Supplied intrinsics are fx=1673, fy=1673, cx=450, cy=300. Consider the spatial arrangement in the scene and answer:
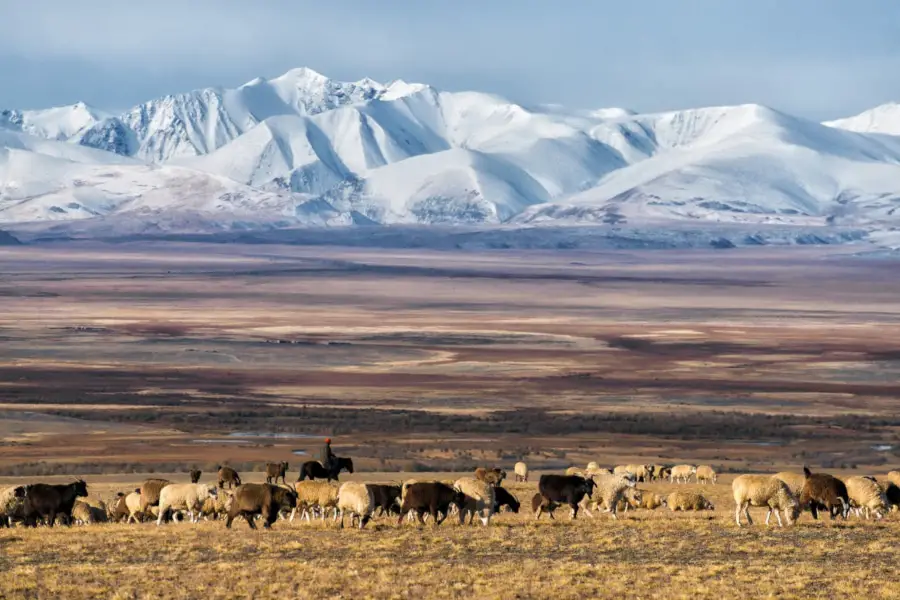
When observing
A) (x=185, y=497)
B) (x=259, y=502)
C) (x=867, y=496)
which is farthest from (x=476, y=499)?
(x=867, y=496)

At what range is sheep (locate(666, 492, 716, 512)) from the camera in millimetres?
33281

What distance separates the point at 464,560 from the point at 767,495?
251 inches

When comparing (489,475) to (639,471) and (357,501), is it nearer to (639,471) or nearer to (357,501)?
(639,471)

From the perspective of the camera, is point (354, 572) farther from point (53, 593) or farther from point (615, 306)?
point (615, 306)

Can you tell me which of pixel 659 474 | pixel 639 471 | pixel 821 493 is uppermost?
pixel 821 493

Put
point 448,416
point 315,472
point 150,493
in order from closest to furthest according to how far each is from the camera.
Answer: point 150,493 < point 315,472 < point 448,416

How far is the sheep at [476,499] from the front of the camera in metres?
28.7

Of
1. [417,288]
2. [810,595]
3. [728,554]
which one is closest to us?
[810,595]

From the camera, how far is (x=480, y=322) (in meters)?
121

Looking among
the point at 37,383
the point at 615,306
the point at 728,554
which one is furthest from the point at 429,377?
the point at 615,306

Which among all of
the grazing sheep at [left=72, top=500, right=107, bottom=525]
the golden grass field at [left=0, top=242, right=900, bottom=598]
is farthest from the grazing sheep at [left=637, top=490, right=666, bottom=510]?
the grazing sheep at [left=72, top=500, right=107, bottom=525]

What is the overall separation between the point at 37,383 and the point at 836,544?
181 ft

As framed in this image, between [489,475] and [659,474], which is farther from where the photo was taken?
[659,474]

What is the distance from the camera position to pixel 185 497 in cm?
2895
